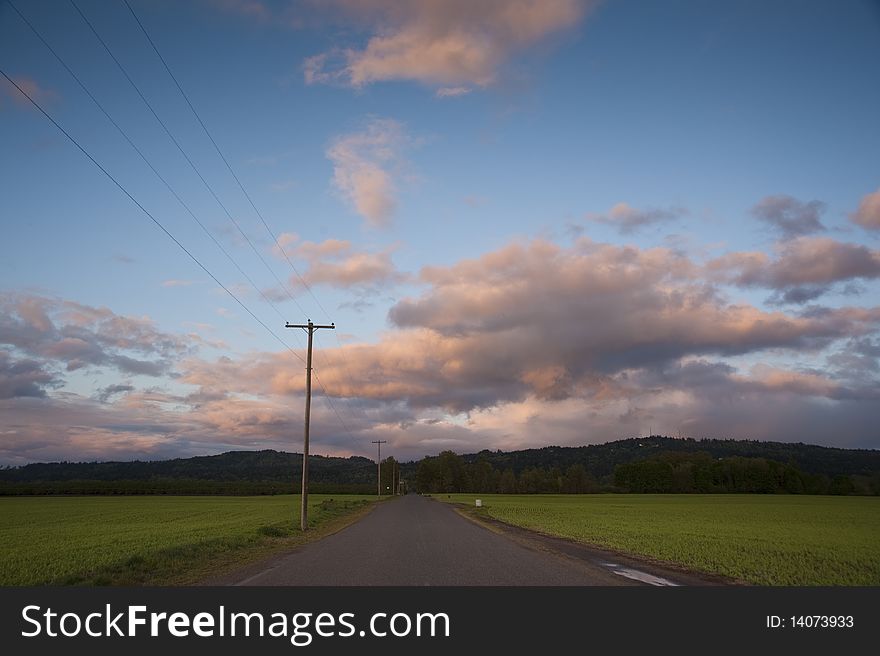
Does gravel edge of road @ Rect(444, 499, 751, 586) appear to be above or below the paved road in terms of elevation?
below

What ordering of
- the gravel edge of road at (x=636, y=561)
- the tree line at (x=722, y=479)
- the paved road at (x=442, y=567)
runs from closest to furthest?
the paved road at (x=442, y=567) < the gravel edge of road at (x=636, y=561) < the tree line at (x=722, y=479)

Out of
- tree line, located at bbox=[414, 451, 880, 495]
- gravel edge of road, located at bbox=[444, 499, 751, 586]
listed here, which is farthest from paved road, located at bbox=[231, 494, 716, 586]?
tree line, located at bbox=[414, 451, 880, 495]

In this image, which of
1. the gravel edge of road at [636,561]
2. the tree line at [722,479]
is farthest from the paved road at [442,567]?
the tree line at [722,479]

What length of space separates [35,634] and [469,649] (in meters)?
5.95

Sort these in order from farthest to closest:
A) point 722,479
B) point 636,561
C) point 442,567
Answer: point 722,479
point 636,561
point 442,567

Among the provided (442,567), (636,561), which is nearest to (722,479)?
(636,561)

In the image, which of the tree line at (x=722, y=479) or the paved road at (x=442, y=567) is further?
the tree line at (x=722, y=479)

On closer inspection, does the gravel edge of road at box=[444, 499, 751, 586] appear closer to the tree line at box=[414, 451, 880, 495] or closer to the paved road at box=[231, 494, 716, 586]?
the paved road at box=[231, 494, 716, 586]

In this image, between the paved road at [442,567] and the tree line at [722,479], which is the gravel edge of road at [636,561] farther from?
the tree line at [722,479]

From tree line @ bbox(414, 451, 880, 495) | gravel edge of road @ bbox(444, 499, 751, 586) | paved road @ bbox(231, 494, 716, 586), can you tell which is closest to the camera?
paved road @ bbox(231, 494, 716, 586)

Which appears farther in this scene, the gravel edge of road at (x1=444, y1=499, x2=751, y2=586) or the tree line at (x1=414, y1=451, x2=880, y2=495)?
the tree line at (x1=414, y1=451, x2=880, y2=495)

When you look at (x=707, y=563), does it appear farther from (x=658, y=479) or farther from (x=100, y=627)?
(x=658, y=479)

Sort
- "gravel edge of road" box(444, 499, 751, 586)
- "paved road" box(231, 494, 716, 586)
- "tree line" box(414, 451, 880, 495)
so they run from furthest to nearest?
1. "tree line" box(414, 451, 880, 495)
2. "gravel edge of road" box(444, 499, 751, 586)
3. "paved road" box(231, 494, 716, 586)

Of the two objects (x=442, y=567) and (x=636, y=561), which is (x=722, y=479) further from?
(x=442, y=567)
